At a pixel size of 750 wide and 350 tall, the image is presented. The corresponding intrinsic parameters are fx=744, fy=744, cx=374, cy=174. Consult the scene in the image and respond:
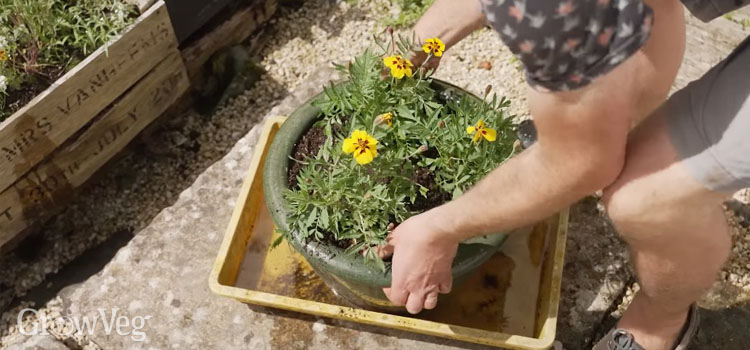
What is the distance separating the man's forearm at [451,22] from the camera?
78.8 inches

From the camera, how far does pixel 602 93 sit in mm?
1271

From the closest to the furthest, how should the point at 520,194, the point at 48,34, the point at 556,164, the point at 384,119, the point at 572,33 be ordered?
the point at 572,33 → the point at 556,164 → the point at 520,194 → the point at 384,119 → the point at 48,34

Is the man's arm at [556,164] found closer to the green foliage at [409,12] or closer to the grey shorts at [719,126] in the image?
the grey shorts at [719,126]

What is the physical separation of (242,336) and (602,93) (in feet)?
4.66

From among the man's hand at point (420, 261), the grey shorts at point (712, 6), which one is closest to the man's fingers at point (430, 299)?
the man's hand at point (420, 261)

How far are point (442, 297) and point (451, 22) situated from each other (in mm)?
819

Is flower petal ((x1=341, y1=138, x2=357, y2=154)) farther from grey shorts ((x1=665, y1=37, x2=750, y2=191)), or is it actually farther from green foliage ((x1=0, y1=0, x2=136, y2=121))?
green foliage ((x1=0, y1=0, x2=136, y2=121))

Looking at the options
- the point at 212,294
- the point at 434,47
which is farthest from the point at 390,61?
the point at 212,294

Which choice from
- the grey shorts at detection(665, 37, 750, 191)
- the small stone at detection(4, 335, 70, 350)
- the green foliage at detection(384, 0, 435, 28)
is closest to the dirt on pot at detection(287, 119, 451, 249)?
the grey shorts at detection(665, 37, 750, 191)

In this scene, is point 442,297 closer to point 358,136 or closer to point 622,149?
point 358,136

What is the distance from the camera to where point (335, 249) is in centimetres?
191

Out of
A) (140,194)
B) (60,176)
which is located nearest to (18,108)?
(60,176)

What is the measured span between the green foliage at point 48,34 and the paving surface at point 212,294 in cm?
51

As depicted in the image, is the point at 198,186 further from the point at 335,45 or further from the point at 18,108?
the point at 335,45
